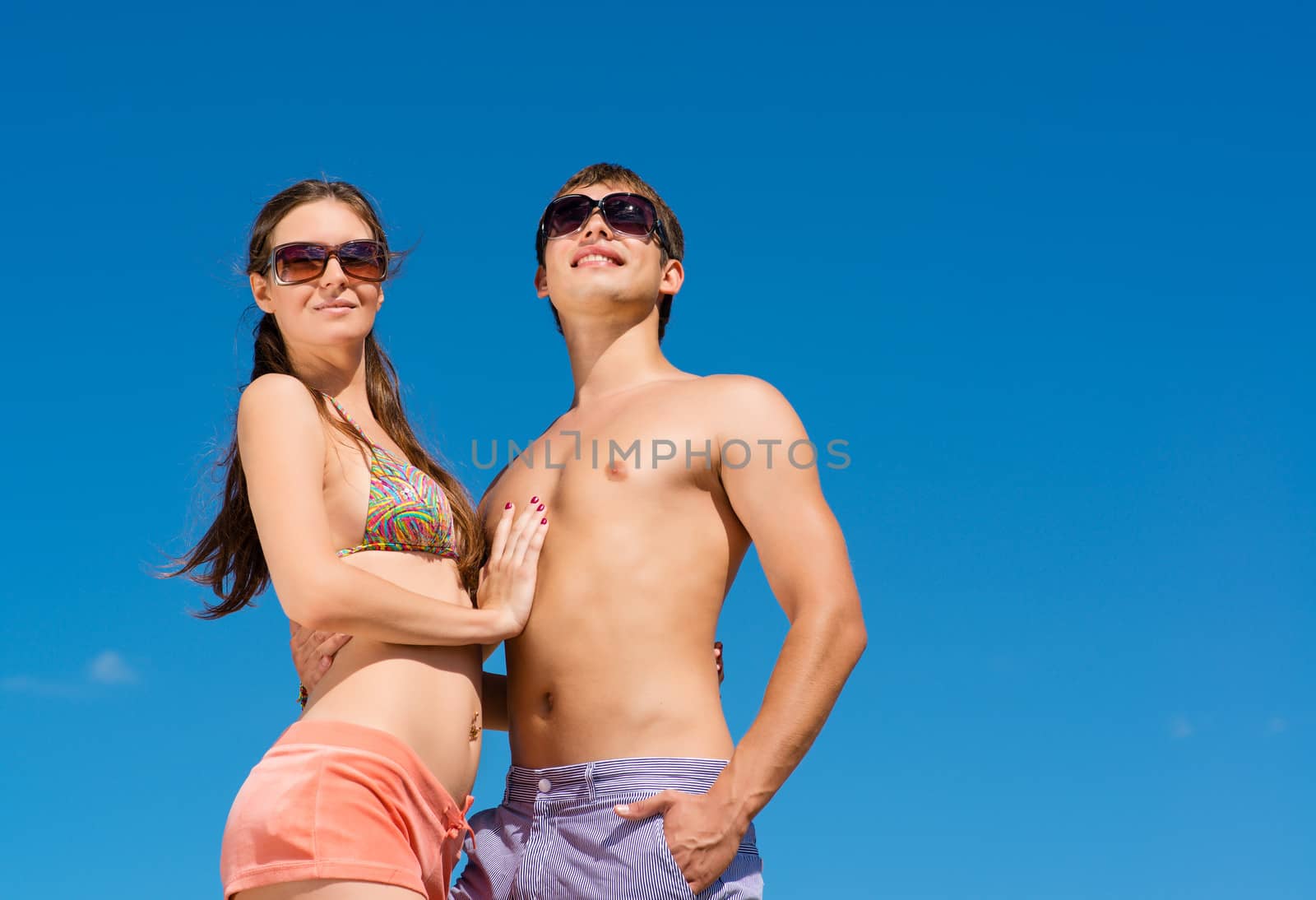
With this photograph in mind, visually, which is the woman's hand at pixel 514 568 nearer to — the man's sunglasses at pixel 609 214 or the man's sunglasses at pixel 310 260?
the man's sunglasses at pixel 310 260

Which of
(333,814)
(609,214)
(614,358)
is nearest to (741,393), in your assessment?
(614,358)

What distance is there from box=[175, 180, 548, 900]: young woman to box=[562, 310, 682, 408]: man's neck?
2.75 ft

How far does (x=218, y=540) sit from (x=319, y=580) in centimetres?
113

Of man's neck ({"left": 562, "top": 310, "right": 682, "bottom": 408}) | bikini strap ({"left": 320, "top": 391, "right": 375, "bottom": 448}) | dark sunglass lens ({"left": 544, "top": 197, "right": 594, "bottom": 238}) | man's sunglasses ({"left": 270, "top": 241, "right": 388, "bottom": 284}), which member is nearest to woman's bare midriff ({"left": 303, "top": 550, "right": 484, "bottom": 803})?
bikini strap ({"left": 320, "top": 391, "right": 375, "bottom": 448})

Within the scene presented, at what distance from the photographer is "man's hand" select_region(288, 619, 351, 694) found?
4688mm

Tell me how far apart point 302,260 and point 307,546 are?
135cm

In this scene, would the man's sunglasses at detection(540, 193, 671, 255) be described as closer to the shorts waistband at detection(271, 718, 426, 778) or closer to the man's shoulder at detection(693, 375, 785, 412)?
the man's shoulder at detection(693, 375, 785, 412)

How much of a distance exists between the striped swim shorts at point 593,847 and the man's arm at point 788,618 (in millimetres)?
75

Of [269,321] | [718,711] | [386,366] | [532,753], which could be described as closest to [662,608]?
[718,711]

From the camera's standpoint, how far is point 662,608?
492cm

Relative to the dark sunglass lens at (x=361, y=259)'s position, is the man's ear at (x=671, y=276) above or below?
above

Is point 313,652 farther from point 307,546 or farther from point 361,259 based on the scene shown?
point 361,259

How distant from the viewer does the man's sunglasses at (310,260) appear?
517cm

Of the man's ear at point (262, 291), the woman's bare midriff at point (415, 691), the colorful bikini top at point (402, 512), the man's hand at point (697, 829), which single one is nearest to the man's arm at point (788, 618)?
the man's hand at point (697, 829)
